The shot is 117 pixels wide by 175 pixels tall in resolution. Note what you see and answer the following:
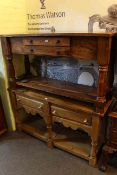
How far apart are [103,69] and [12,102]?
117 centimetres

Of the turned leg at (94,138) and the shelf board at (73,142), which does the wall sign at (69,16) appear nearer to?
the turned leg at (94,138)

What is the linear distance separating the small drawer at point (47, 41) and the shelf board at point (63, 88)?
43 cm

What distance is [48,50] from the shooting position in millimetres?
1548

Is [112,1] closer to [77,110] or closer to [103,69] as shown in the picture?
[103,69]

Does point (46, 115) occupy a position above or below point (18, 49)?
below

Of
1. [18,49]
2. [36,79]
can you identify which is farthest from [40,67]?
[18,49]

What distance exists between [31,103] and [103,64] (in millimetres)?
913

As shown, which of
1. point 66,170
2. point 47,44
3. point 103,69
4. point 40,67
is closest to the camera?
point 103,69

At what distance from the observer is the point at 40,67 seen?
86.2 inches

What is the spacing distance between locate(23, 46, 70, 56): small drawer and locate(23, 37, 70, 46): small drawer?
0.03m

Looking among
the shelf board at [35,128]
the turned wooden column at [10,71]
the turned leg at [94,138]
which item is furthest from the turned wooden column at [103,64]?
the turned wooden column at [10,71]

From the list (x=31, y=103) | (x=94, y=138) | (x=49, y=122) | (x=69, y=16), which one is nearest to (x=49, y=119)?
(x=49, y=122)

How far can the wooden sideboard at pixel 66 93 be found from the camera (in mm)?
1368

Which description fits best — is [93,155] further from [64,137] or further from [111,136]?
[64,137]
